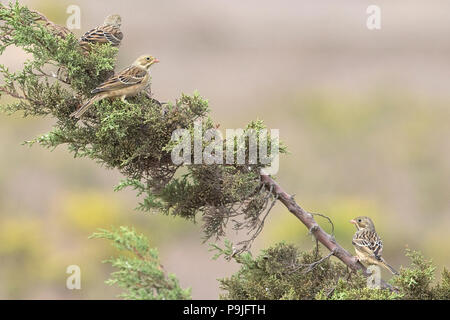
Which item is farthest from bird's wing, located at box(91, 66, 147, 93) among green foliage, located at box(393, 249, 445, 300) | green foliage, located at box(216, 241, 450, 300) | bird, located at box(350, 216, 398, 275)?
green foliage, located at box(393, 249, 445, 300)

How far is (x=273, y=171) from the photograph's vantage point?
491 cm

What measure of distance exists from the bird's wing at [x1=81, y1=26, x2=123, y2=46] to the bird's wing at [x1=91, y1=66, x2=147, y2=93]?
18.5 inches

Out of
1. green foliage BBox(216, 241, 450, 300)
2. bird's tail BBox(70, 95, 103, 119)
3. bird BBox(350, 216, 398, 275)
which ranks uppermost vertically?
bird's tail BBox(70, 95, 103, 119)

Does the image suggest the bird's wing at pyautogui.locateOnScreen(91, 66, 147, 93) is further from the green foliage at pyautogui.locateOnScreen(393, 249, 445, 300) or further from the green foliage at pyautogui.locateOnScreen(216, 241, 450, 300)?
the green foliage at pyautogui.locateOnScreen(393, 249, 445, 300)

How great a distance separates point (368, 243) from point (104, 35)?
8.68 feet

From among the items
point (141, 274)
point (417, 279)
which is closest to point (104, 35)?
point (141, 274)

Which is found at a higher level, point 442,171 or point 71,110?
point 442,171

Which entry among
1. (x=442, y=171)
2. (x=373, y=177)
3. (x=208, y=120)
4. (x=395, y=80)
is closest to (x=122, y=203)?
(x=373, y=177)

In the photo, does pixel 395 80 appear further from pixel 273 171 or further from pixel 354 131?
pixel 273 171

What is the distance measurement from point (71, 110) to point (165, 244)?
1110cm

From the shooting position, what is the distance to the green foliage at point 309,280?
4.54 m

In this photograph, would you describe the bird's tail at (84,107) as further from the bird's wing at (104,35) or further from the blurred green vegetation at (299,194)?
the blurred green vegetation at (299,194)

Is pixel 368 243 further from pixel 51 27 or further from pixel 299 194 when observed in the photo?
pixel 299 194

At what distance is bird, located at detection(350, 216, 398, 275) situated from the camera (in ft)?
17.9
